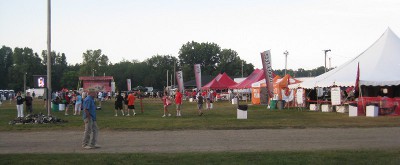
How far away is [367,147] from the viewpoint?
13.0 meters

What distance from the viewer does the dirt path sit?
43.3 feet

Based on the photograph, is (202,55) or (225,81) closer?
(225,81)

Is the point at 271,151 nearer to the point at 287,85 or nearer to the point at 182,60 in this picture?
the point at 287,85

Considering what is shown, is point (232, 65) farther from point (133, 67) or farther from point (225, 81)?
point (225, 81)

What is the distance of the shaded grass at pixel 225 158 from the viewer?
10.4m

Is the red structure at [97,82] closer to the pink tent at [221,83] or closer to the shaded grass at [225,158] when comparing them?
the pink tent at [221,83]

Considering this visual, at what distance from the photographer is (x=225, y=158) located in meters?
10.9

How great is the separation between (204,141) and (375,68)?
19206mm

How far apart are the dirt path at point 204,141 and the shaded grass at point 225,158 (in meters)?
1.16

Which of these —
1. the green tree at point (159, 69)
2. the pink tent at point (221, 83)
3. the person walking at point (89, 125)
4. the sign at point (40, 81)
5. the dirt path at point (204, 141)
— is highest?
the green tree at point (159, 69)

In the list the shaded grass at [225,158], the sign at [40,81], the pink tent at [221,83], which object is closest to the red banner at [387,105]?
the shaded grass at [225,158]

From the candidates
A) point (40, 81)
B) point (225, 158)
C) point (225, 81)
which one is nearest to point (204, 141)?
point (225, 158)

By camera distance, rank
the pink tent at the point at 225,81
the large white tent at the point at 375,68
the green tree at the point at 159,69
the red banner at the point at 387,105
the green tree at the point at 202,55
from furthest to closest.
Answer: the green tree at the point at 202,55
the green tree at the point at 159,69
the pink tent at the point at 225,81
the large white tent at the point at 375,68
the red banner at the point at 387,105

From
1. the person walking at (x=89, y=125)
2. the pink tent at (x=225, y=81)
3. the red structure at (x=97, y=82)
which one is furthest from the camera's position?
the pink tent at (x=225, y=81)
